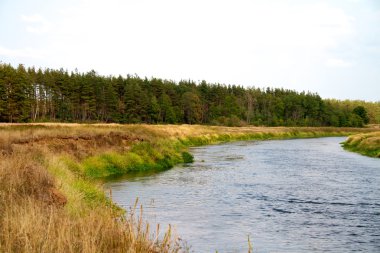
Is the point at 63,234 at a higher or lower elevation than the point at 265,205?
higher

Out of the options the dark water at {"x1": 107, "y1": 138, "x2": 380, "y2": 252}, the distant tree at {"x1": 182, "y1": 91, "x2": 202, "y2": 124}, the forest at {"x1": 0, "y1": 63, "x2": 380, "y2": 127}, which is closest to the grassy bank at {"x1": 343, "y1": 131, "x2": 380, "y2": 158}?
the dark water at {"x1": 107, "y1": 138, "x2": 380, "y2": 252}

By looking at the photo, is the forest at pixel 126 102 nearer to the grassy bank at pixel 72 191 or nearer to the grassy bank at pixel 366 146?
the grassy bank at pixel 72 191

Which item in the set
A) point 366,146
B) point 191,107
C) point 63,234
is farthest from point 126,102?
point 63,234

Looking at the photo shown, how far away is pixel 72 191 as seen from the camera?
14008 mm

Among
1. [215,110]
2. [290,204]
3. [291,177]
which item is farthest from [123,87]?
[290,204]

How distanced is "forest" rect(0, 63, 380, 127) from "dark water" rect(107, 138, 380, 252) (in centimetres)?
6702

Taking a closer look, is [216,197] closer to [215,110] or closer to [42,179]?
[42,179]

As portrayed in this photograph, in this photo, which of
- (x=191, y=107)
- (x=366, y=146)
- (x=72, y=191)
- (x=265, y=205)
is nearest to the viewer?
(x=72, y=191)

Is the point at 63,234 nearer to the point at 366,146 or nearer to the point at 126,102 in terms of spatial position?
the point at 366,146

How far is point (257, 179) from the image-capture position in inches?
1048

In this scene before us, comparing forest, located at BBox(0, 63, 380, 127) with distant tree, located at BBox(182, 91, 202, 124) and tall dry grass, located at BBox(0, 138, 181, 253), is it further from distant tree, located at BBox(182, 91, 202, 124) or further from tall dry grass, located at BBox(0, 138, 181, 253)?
tall dry grass, located at BBox(0, 138, 181, 253)

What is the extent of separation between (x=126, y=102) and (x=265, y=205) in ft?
320

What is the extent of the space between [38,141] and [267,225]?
57.3ft

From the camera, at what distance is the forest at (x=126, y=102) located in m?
89.3
